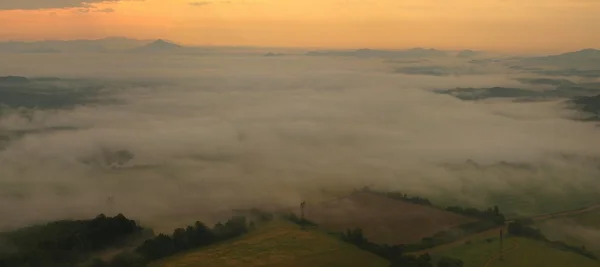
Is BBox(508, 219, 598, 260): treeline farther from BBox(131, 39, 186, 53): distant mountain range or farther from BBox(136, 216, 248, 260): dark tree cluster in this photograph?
BBox(131, 39, 186, 53): distant mountain range

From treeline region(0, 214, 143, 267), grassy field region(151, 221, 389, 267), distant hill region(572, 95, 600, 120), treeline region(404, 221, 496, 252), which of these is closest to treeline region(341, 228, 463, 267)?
grassy field region(151, 221, 389, 267)

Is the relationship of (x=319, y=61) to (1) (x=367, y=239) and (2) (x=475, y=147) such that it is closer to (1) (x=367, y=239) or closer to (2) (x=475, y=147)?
(2) (x=475, y=147)

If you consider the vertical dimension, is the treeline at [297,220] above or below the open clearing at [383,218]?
above

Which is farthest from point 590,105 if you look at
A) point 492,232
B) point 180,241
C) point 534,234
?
point 180,241

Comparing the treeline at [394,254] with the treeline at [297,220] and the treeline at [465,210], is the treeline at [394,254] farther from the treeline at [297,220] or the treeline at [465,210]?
the treeline at [465,210]

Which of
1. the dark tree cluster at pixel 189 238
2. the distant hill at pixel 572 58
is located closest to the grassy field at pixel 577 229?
the dark tree cluster at pixel 189 238
